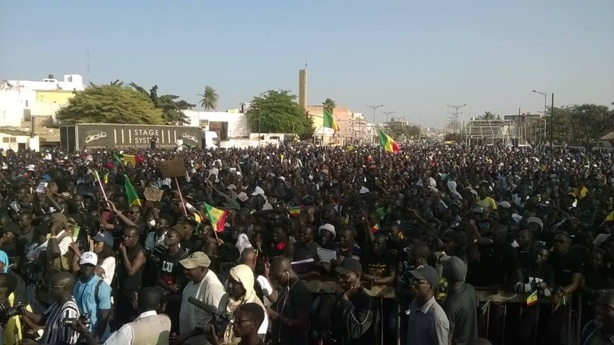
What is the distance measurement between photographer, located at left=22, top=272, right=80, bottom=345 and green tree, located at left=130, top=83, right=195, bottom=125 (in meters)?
60.1

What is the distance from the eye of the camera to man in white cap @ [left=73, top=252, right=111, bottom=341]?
4.74 metres

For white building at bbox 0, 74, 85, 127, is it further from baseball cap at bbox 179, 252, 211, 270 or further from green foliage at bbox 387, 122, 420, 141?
green foliage at bbox 387, 122, 420, 141

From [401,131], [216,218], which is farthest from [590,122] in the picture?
[401,131]

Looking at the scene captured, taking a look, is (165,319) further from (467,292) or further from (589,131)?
(589,131)

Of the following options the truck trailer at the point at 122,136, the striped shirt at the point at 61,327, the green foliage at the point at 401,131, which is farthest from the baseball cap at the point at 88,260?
the green foliage at the point at 401,131

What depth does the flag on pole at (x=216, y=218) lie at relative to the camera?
25.7 ft

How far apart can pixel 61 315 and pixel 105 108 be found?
53.8 m

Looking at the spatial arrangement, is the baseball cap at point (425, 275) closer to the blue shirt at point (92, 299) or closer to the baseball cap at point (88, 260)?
the blue shirt at point (92, 299)

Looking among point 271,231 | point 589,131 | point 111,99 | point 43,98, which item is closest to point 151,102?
point 111,99

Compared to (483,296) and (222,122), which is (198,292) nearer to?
(483,296)

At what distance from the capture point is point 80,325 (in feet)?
12.8

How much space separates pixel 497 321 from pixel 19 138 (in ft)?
141

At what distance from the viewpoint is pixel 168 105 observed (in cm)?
6456

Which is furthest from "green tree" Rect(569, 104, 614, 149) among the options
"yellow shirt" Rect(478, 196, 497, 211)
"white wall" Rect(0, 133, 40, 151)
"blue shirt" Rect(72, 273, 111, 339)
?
"blue shirt" Rect(72, 273, 111, 339)
